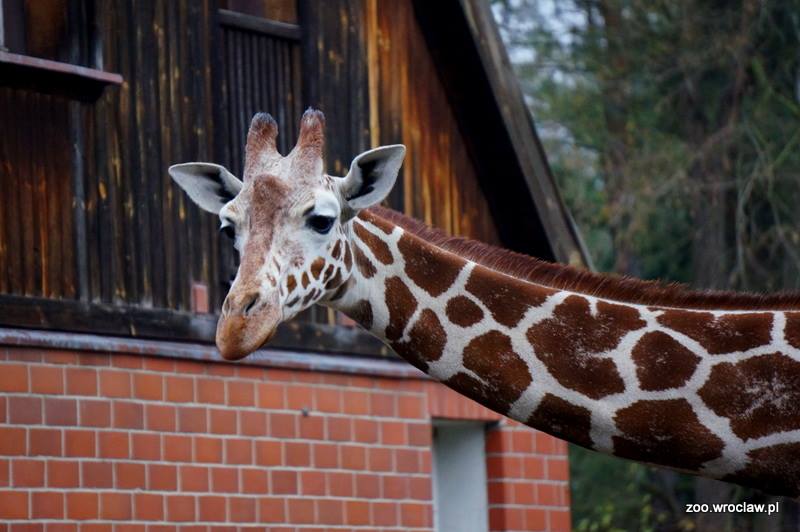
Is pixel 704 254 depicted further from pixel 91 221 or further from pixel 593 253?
pixel 91 221

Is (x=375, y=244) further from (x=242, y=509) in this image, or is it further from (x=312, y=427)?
(x=312, y=427)

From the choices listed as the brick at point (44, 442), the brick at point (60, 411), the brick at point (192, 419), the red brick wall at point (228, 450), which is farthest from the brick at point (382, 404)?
the brick at point (44, 442)

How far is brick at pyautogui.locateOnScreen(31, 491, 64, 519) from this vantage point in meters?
9.02

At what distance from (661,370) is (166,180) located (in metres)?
4.38

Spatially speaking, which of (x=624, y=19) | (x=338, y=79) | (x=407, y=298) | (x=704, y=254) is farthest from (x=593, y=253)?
(x=407, y=298)

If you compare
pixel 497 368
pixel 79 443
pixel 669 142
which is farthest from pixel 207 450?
pixel 669 142

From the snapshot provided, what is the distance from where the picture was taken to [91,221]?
966cm

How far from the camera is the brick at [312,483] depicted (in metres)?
10.6

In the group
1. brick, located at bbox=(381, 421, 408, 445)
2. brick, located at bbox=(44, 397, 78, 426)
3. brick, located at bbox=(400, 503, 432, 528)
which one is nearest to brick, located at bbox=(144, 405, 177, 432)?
brick, located at bbox=(44, 397, 78, 426)

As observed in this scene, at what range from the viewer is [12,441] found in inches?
354

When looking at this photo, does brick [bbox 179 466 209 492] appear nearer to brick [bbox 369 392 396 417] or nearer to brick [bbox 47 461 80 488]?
brick [bbox 47 461 80 488]

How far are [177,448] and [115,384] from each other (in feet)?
1.98

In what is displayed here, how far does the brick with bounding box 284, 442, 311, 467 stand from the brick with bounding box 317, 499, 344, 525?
0.94 feet

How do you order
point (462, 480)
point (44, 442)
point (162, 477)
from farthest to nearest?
point (462, 480) < point (162, 477) < point (44, 442)
